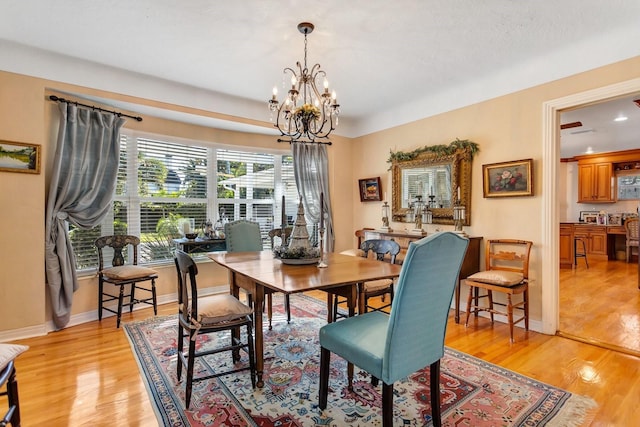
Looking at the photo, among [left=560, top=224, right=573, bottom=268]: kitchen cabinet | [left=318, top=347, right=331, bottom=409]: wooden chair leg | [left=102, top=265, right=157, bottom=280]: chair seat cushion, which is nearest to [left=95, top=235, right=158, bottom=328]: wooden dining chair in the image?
[left=102, top=265, right=157, bottom=280]: chair seat cushion

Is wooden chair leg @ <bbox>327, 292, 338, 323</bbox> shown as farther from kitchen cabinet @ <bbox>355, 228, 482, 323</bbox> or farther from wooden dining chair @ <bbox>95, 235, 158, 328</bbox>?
wooden dining chair @ <bbox>95, 235, 158, 328</bbox>

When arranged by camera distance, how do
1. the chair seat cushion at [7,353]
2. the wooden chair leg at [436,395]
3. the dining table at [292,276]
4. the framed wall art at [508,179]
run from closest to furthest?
the chair seat cushion at [7,353] → the wooden chair leg at [436,395] → the dining table at [292,276] → the framed wall art at [508,179]

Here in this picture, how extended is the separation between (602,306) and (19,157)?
6.42 meters

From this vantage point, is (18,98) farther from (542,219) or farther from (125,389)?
(542,219)

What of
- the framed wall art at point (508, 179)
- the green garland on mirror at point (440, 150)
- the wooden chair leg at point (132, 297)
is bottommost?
the wooden chair leg at point (132, 297)

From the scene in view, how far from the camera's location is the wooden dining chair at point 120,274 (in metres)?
3.31

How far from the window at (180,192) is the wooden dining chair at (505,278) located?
2.84 meters

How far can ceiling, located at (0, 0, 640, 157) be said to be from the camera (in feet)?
7.64

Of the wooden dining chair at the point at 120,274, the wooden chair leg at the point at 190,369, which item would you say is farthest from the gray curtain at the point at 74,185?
the wooden chair leg at the point at 190,369

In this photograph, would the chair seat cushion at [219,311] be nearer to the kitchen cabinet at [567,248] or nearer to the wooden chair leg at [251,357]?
the wooden chair leg at [251,357]

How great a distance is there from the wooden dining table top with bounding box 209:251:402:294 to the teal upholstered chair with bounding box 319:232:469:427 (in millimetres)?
304

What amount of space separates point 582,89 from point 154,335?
448cm

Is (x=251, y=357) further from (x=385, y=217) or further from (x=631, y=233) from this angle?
(x=631, y=233)

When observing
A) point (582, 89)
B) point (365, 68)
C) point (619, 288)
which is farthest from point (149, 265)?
point (619, 288)
